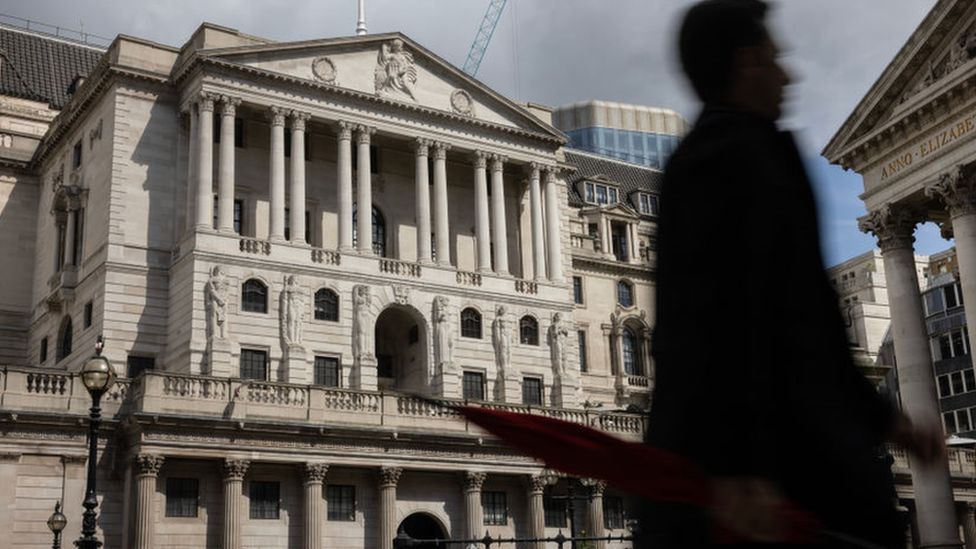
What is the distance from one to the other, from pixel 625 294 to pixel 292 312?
2673 centimetres

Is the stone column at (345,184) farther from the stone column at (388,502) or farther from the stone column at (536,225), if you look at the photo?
the stone column at (388,502)

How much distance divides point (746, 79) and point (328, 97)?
160 ft

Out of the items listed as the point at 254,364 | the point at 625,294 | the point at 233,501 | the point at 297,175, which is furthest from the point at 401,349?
the point at 625,294

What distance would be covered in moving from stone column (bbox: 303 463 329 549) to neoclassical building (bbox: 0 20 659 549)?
0.08 meters

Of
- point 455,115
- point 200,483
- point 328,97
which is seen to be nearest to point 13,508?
point 200,483

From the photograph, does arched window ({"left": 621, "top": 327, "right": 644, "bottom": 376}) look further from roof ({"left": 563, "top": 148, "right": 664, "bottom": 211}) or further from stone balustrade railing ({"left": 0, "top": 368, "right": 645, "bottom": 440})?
stone balustrade railing ({"left": 0, "top": 368, "right": 645, "bottom": 440})

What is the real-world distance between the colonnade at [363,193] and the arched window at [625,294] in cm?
1107

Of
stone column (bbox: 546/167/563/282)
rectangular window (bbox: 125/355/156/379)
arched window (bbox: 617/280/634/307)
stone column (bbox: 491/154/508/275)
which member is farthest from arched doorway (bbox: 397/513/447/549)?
arched window (bbox: 617/280/634/307)

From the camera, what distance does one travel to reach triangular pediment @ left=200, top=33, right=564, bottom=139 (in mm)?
50531

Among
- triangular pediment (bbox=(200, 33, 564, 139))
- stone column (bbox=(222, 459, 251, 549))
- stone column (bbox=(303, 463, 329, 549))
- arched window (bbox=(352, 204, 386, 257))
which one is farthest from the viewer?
arched window (bbox=(352, 204, 386, 257))

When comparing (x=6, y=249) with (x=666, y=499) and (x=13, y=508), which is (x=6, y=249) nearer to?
(x=13, y=508)

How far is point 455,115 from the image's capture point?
5462 cm

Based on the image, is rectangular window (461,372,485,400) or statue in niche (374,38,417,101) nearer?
rectangular window (461,372,485,400)

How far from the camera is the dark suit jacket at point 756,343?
11.8 ft
